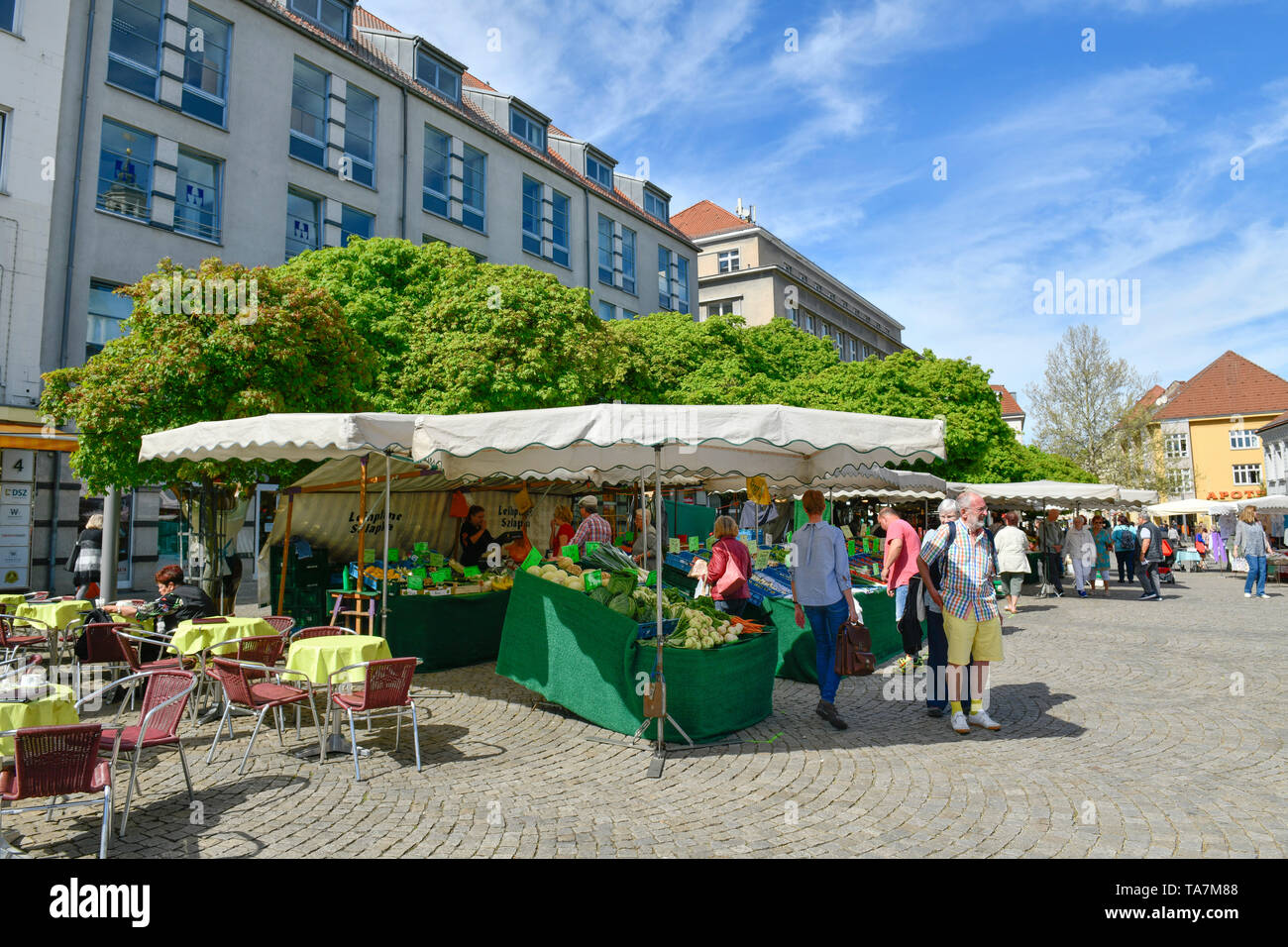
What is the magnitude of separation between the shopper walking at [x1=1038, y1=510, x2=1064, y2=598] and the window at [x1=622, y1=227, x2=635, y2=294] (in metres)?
22.9

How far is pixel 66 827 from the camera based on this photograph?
4.56 meters

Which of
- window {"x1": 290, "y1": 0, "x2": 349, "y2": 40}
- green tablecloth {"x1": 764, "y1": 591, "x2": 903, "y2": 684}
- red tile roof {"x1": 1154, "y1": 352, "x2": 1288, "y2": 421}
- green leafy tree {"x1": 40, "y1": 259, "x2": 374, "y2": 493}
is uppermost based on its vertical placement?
window {"x1": 290, "y1": 0, "x2": 349, "y2": 40}

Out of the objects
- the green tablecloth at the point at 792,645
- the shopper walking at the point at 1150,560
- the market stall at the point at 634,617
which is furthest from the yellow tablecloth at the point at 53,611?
the shopper walking at the point at 1150,560

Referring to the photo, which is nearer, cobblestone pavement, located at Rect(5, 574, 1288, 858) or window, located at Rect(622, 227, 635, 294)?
cobblestone pavement, located at Rect(5, 574, 1288, 858)

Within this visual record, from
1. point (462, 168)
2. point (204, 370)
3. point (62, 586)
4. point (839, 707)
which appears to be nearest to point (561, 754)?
point (839, 707)

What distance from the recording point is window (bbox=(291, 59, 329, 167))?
23.3 metres

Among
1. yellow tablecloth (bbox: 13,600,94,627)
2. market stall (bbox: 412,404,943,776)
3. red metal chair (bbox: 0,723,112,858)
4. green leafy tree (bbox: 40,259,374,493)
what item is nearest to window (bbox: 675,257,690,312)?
green leafy tree (bbox: 40,259,374,493)

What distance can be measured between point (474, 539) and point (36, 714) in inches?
264

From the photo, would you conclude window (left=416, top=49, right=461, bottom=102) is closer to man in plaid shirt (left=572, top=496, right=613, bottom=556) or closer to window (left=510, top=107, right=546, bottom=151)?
window (left=510, top=107, right=546, bottom=151)

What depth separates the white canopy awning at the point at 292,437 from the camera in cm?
679

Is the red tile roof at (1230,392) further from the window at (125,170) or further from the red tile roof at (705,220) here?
the window at (125,170)

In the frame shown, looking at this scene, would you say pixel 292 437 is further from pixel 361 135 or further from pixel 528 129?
pixel 528 129
